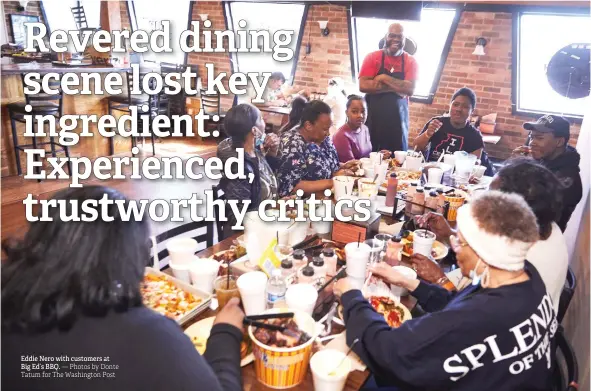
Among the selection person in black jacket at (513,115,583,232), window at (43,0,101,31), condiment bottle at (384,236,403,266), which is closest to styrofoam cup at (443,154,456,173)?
person in black jacket at (513,115,583,232)

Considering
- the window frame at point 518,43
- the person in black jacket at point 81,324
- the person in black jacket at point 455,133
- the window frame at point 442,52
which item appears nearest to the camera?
the person in black jacket at point 81,324

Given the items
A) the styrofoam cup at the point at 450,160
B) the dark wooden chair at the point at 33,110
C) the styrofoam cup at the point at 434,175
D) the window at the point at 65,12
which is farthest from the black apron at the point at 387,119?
the window at the point at 65,12

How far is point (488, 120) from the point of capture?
5.62m

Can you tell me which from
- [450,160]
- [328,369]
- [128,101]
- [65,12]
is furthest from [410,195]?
[65,12]

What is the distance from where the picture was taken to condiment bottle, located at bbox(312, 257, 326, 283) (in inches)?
61.5

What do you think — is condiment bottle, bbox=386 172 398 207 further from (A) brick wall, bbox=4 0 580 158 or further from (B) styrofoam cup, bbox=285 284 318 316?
(A) brick wall, bbox=4 0 580 158

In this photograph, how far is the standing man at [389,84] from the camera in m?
4.14

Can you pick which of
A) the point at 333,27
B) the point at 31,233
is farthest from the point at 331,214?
the point at 333,27

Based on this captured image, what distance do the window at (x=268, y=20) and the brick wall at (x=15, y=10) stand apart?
417 centimetres

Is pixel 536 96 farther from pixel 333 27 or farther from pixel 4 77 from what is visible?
pixel 4 77

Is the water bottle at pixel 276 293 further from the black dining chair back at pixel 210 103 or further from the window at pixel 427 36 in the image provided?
the black dining chair back at pixel 210 103

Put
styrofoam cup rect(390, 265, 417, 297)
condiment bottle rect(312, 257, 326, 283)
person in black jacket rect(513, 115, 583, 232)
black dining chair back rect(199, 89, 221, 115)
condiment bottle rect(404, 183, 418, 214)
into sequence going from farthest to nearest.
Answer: black dining chair back rect(199, 89, 221, 115) < person in black jacket rect(513, 115, 583, 232) < condiment bottle rect(404, 183, 418, 214) < styrofoam cup rect(390, 265, 417, 297) < condiment bottle rect(312, 257, 326, 283)

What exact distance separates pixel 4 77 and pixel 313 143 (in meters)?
3.77

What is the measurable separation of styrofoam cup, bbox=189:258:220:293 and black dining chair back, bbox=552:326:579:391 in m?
1.19
